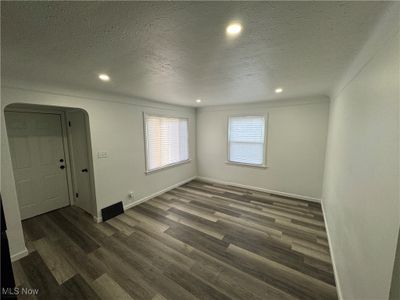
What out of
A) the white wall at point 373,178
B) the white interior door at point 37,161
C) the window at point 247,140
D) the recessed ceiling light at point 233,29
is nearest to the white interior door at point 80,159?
the white interior door at point 37,161

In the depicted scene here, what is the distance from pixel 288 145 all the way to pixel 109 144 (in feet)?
12.8

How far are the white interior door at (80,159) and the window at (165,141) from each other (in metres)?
1.16

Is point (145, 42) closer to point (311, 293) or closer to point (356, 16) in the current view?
point (356, 16)

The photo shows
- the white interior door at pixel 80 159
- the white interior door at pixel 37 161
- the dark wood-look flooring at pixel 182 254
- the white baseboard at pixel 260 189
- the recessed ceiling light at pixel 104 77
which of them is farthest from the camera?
the white baseboard at pixel 260 189

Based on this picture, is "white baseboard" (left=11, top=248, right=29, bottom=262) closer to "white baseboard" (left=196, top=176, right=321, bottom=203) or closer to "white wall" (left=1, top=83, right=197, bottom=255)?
"white wall" (left=1, top=83, right=197, bottom=255)

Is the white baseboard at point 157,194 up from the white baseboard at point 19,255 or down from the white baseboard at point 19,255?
up

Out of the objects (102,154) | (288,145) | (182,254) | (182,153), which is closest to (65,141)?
(102,154)

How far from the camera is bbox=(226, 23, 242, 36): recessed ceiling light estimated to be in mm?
1058

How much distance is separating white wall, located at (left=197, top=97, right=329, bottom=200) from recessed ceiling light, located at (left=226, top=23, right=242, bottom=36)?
318cm

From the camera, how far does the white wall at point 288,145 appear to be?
356 centimetres

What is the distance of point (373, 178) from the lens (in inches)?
41.2

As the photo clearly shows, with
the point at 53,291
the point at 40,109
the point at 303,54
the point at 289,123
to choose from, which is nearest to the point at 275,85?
the point at 303,54

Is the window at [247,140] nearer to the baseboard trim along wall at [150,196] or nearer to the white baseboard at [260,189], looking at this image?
the white baseboard at [260,189]

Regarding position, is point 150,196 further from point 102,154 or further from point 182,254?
point 182,254
